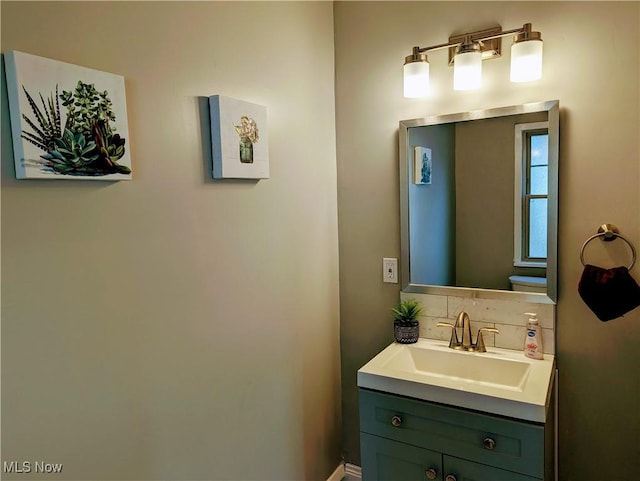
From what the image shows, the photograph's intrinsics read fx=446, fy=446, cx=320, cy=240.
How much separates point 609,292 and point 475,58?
960mm

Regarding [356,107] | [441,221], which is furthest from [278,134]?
[441,221]

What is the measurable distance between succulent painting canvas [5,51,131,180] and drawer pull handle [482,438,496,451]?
4.53 feet

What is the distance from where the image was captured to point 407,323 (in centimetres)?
196

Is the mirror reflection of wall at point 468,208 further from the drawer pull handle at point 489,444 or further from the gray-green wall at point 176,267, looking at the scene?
the drawer pull handle at point 489,444

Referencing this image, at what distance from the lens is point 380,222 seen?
208cm

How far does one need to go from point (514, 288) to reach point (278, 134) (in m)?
1.12

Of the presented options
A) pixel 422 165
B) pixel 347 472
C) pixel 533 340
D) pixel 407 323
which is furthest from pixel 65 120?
pixel 347 472

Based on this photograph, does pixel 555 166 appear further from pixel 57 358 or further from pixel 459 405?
pixel 57 358

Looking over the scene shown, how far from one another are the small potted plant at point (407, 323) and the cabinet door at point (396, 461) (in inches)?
17.6

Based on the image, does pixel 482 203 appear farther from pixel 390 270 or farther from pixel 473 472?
pixel 473 472

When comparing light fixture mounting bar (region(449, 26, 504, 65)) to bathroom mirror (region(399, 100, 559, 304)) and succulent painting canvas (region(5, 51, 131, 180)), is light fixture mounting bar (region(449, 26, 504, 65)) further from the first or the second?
succulent painting canvas (region(5, 51, 131, 180))

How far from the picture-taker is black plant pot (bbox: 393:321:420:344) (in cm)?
196

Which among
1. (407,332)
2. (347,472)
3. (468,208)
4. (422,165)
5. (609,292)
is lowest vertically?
(347,472)

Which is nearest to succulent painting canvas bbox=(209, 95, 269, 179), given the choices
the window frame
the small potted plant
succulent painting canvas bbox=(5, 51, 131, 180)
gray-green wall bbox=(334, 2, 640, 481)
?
succulent painting canvas bbox=(5, 51, 131, 180)
